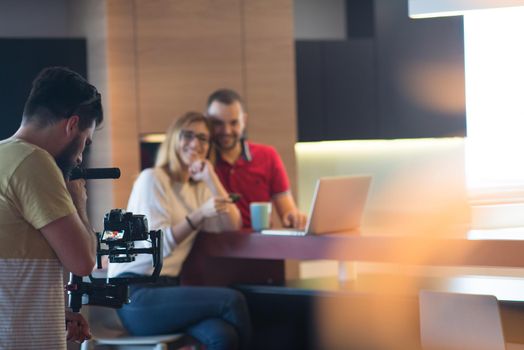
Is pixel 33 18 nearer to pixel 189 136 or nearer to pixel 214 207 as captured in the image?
Result: pixel 189 136

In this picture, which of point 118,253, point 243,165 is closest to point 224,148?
point 243,165

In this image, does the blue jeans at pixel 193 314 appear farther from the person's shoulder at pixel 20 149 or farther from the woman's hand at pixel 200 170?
the person's shoulder at pixel 20 149

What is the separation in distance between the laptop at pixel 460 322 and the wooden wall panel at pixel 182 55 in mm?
2937

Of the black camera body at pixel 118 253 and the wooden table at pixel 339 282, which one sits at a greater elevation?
the black camera body at pixel 118 253

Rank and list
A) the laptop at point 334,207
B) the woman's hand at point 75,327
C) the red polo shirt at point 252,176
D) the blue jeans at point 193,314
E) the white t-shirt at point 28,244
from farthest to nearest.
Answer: the red polo shirt at point 252,176 < the laptop at point 334,207 < the blue jeans at point 193,314 < the woman's hand at point 75,327 < the white t-shirt at point 28,244

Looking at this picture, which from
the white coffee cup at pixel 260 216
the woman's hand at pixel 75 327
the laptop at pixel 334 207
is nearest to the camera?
the woman's hand at pixel 75 327

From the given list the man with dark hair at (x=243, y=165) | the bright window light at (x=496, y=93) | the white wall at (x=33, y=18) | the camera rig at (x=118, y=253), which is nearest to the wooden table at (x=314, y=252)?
the man with dark hair at (x=243, y=165)

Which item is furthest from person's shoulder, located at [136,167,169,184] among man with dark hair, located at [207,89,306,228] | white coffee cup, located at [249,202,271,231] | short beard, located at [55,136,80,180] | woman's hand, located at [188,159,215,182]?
short beard, located at [55,136,80,180]

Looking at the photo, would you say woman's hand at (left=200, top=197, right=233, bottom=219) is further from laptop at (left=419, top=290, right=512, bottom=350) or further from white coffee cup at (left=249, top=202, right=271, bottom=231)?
laptop at (left=419, top=290, right=512, bottom=350)

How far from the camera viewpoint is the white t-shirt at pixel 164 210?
405cm

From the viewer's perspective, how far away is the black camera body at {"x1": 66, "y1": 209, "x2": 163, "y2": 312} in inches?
95.6

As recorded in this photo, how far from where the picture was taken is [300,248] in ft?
13.2

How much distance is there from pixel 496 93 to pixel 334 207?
8.47 ft

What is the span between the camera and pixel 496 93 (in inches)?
247
